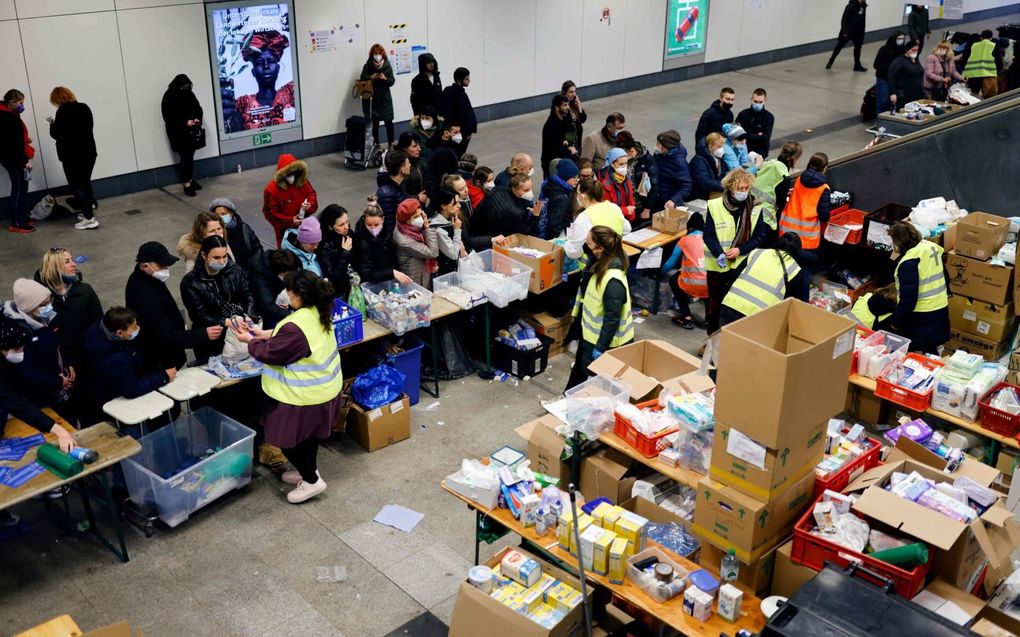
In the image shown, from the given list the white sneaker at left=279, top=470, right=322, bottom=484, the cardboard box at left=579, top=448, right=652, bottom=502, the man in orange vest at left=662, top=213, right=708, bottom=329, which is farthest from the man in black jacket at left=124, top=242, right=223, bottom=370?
the man in orange vest at left=662, top=213, right=708, bottom=329

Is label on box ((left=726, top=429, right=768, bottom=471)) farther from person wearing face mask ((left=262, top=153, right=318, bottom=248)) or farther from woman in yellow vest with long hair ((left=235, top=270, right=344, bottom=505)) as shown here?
person wearing face mask ((left=262, top=153, right=318, bottom=248))

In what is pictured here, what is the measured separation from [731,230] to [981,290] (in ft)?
7.57

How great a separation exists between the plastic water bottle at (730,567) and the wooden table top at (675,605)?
80mm

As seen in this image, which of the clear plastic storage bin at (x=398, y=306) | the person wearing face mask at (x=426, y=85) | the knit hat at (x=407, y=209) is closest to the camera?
the clear plastic storage bin at (x=398, y=306)

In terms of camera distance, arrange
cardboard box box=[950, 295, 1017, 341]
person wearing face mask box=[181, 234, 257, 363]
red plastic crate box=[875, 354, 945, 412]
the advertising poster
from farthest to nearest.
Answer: the advertising poster → cardboard box box=[950, 295, 1017, 341] → person wearing face mask box=[181, 234, 257, 363] → red plastic crate box=[875, 354, 945, 412]

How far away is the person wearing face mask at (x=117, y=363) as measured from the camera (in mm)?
6312

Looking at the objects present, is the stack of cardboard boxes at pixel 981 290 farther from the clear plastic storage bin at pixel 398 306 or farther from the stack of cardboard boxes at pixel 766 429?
the clear plastic storage bin at pixel 398 306

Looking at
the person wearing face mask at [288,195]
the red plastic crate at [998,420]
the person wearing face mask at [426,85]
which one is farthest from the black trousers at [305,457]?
the person wearing face mask at [426,85]

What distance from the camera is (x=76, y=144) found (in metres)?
11.4

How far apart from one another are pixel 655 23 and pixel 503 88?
3.97 meters

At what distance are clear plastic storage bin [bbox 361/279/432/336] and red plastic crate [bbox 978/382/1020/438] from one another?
415 centimetres

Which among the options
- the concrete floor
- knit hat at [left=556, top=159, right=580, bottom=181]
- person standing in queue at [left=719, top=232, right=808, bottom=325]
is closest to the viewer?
the concrete floor

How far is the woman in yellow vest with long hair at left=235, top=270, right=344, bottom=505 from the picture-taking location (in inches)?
247

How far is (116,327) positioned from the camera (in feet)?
20.6
